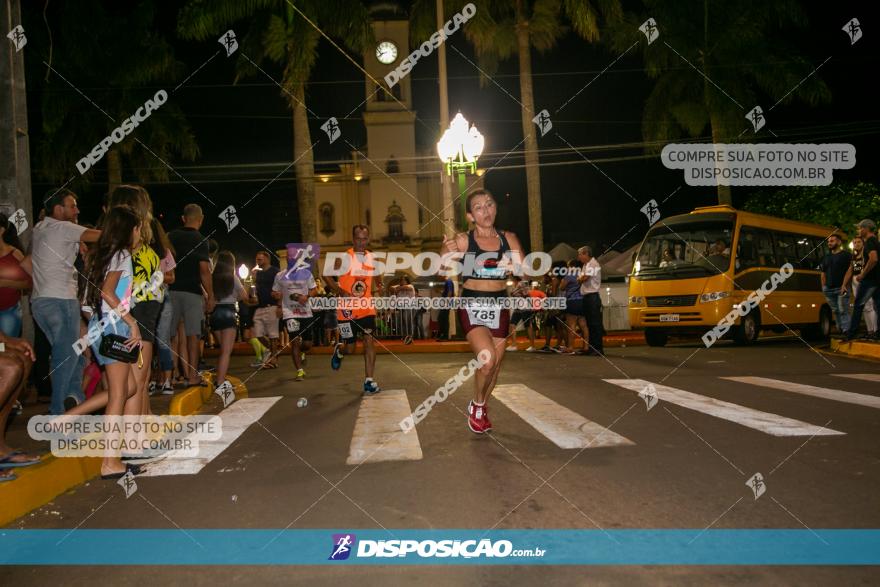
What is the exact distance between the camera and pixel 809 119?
31.8 m

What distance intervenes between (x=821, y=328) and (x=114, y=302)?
67.2 ft

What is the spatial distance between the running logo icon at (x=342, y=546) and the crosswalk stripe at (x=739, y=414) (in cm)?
389

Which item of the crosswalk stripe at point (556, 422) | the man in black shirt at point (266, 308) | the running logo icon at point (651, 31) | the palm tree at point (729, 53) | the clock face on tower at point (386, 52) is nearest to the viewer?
the crosswalk stripe at point (556, 422)

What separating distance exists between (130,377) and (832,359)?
1175 cm

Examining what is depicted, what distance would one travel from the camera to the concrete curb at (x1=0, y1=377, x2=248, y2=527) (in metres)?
4.45

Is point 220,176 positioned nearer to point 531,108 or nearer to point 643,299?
point 531,108

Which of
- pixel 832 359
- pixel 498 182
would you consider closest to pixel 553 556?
pixel 832 359

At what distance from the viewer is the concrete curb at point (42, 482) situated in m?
4.45

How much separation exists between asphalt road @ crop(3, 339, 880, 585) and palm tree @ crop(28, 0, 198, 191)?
2511cm

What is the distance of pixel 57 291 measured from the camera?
6.42 metres

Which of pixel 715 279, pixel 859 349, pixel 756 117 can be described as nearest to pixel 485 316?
pixel 859 349

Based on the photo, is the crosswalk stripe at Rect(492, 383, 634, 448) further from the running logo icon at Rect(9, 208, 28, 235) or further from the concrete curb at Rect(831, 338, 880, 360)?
the concrete curb at Rect(831, 338, 880, 360)

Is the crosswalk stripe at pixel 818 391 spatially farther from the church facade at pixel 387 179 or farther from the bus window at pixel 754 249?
the church facade at pixel 387 179

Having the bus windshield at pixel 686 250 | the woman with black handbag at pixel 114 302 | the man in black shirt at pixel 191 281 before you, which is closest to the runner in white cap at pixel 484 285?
the woman with black handbag at pixel 114 302
